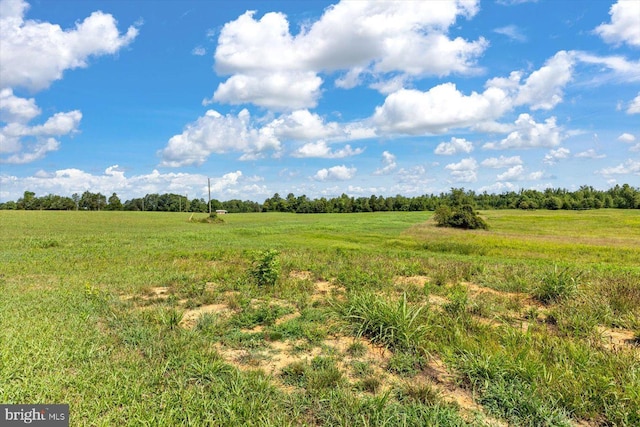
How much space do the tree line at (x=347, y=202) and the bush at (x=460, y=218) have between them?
4762 centimetres

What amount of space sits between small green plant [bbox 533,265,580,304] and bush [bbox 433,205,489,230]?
40404 mm

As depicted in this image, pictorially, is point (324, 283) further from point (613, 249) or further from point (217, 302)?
point (613, 249)

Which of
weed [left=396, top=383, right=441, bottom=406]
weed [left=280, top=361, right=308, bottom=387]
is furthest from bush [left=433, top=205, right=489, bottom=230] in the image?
weed [left=280, top=361, right=308, bottom=387]

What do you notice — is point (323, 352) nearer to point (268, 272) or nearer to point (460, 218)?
point (268, 272)

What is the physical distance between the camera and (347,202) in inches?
4712

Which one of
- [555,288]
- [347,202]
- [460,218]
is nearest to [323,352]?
[555,288]

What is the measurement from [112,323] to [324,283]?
238 inches

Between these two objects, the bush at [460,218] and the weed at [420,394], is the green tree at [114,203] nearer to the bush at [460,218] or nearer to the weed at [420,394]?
the bush at [460,218]

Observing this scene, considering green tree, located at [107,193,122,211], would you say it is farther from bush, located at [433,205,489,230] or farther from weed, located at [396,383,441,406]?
weed, located at [396,383,441,406]

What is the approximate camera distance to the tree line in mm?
100875

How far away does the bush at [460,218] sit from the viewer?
47.0m

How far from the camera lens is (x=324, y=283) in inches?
439

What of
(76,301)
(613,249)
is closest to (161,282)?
(76,301)

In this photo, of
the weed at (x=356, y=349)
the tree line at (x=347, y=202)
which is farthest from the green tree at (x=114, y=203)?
the weed at (x=356, y=349)
